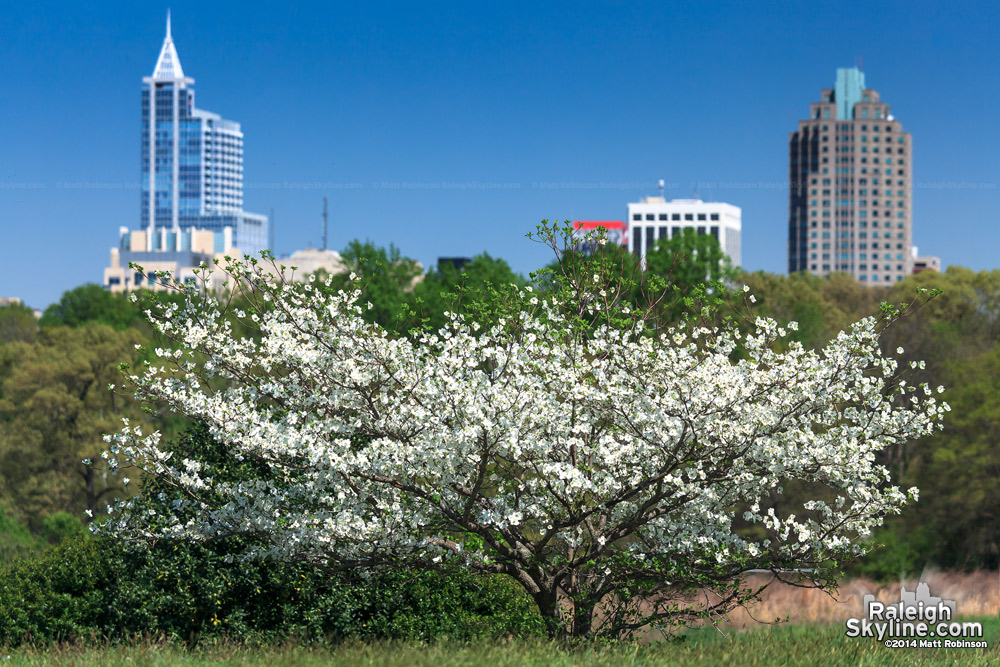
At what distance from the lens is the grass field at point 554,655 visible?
33.7 feet

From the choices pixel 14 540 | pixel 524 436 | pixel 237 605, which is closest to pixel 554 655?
pixel 524 436

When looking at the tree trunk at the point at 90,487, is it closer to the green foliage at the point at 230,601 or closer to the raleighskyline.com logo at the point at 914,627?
the green foliage at the point at 230,601

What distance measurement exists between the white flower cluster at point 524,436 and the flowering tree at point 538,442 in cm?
3

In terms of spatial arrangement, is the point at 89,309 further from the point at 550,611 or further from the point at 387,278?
the point at 550,611

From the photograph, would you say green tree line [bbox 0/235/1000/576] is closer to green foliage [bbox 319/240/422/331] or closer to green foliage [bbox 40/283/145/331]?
green foliage [bbox 319/240/422/331]

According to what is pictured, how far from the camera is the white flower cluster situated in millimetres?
10891

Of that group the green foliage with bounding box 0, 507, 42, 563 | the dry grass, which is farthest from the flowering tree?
the green foliage with bounding box 0, 507, 42, 563

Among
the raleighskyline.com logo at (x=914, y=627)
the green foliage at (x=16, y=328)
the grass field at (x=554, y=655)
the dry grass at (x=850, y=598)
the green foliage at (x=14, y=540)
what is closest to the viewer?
the grass field at (x=554, y=655)

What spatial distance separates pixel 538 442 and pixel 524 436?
0.28 m

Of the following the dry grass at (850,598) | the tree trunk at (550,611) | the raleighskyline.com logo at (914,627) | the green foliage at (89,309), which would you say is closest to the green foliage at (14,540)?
the dry grass at (850,598)

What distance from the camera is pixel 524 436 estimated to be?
11102 mm

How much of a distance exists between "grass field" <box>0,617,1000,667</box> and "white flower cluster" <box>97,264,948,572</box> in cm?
99

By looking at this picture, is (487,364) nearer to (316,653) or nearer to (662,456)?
(662,456)

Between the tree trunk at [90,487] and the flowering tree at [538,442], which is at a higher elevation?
the flowering tree at [538,442]
